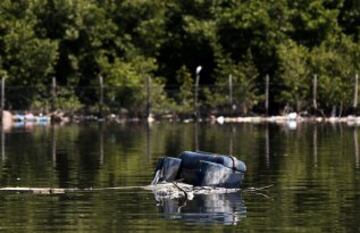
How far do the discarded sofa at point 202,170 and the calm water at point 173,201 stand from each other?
0.67 m

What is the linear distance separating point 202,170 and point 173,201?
1877 mm

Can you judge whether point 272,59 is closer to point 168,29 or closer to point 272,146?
point 168,29

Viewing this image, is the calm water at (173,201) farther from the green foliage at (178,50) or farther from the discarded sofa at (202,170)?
the green foliage at (178,50)

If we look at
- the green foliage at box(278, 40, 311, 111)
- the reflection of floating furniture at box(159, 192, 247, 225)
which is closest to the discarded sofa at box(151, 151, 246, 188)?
the reflection of floating furniture at box(159, 192, 247, 225)

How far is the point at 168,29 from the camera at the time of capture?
6888cm

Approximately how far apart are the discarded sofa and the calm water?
667mm

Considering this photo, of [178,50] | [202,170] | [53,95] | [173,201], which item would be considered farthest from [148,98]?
[173,201]

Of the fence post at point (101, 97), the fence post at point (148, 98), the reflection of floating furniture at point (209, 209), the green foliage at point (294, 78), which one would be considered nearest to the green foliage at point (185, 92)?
the fence post at point (148, 98)

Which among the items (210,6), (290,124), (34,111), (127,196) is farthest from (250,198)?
(210,6)

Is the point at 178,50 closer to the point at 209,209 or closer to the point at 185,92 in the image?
the point at 185,92

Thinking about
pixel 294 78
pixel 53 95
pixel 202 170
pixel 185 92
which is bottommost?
pixel 202 170

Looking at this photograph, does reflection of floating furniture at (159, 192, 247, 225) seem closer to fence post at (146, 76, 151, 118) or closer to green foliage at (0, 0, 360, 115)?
fence post at (146, 76, 151, 118)

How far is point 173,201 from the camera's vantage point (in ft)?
68.0

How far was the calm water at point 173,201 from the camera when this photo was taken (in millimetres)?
17641
